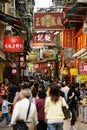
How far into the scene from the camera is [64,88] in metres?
22.2

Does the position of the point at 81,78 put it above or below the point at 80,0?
below

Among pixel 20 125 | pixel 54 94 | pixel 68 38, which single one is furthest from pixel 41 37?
pixel 20 125

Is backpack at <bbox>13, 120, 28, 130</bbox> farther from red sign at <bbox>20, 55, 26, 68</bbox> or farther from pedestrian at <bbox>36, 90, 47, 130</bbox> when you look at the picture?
red sign at <bbox>20, 55, 26, 68</bbox>

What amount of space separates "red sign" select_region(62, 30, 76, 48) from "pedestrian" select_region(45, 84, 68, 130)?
2598 cm

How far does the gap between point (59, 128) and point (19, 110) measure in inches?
57.1

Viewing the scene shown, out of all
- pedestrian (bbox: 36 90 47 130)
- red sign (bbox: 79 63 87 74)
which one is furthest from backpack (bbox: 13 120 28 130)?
red sign (bbox: 79 63 87 74)

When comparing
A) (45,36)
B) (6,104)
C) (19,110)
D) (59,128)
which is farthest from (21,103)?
(45,36)

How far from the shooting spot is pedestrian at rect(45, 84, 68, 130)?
11032 mm

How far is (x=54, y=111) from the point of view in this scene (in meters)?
11.1

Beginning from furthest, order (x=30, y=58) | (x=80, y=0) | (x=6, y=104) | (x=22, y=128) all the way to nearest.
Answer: (x=30, y=58), (x=80, y=0), (x=6, y=104), (x=22, y=128)

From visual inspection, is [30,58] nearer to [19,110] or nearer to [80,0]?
[80,0]

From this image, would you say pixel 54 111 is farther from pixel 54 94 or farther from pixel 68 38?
pixel 68 38

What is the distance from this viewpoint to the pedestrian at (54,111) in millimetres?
11032

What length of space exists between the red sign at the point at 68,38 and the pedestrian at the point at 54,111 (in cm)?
2598
